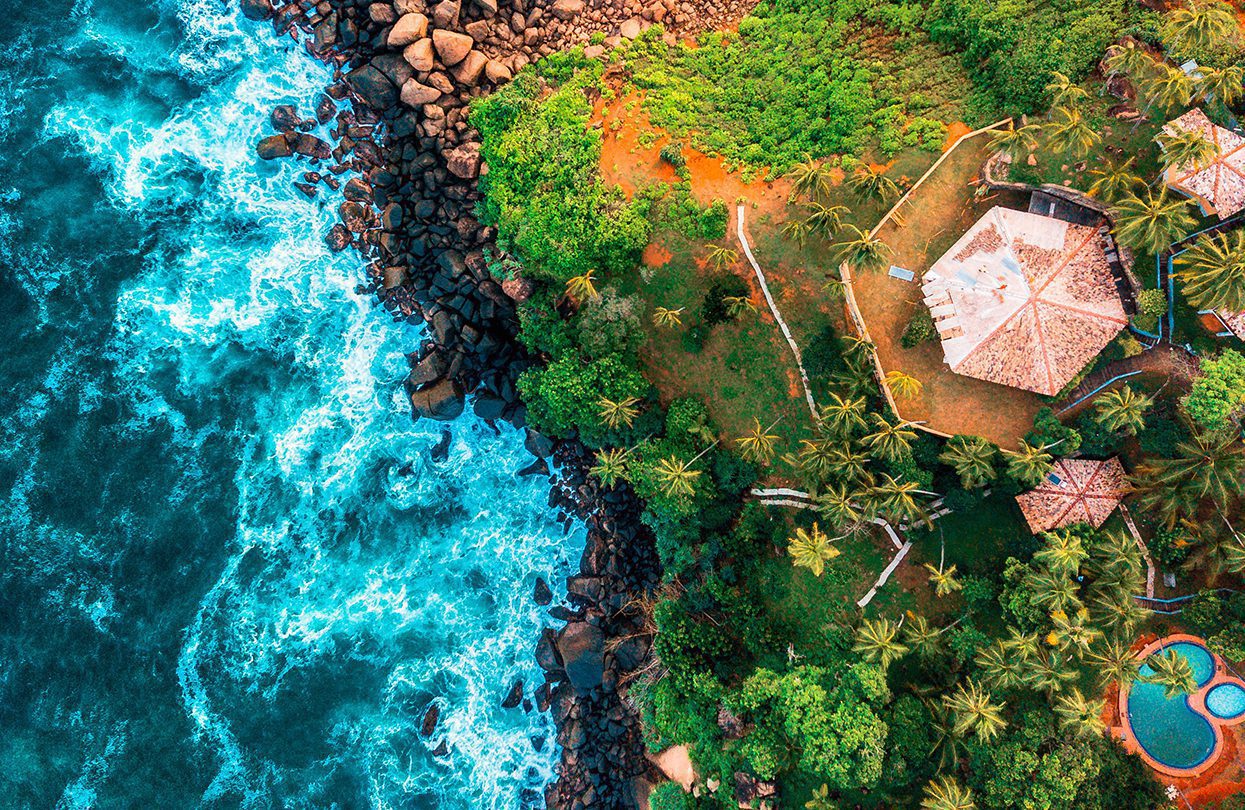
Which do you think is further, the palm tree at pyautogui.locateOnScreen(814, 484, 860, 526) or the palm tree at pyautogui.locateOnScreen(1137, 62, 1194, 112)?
the palm tree at pyautogui.locateOnScreen(814, 484, 860, 526)

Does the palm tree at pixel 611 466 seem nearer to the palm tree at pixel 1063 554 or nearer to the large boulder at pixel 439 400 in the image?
the large boulder at pixel 439 400

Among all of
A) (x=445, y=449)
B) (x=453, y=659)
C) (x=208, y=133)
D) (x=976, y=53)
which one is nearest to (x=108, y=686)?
(x=453, y=659)

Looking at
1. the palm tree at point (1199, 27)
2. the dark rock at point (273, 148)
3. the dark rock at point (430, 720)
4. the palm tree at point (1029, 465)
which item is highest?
the palm tree at point (1199, 27)

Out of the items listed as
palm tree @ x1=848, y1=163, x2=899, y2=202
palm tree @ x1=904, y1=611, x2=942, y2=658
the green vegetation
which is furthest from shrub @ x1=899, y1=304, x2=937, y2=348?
palm tree @ x1=904, y1=611, x2=942, y2=658

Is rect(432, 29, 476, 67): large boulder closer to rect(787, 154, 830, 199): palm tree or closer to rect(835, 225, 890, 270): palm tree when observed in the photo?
rect(787, 154, 830, 199): palm tree

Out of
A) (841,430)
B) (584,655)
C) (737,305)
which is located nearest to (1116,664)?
(841,430)

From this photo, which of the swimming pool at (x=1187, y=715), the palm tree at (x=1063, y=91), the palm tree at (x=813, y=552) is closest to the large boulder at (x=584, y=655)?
the palm tree at (x=813, y=552)
